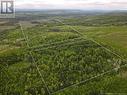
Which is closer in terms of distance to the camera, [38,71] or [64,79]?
[64,79]

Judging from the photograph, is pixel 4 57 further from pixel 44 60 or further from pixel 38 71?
pixel 38 71

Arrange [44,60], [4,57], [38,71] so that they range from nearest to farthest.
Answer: [38,71]
[44,60]
[4,57]

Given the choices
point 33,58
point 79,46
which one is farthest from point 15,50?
point 79,46

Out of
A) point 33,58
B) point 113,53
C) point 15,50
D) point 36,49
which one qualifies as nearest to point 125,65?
point 113,53

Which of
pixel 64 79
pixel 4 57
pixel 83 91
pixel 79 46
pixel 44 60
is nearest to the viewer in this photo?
pixel 83 91

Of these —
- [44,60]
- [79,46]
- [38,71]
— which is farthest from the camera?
[79,46]

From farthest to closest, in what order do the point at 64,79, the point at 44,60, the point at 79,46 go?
1. the point at 79,46
2. the point at 44,60
3. the point at 64,79

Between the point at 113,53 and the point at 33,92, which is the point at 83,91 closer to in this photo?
the point at 33,92

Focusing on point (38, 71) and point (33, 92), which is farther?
point (38, 71)

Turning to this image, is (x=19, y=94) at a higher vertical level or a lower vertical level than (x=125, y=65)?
lower
